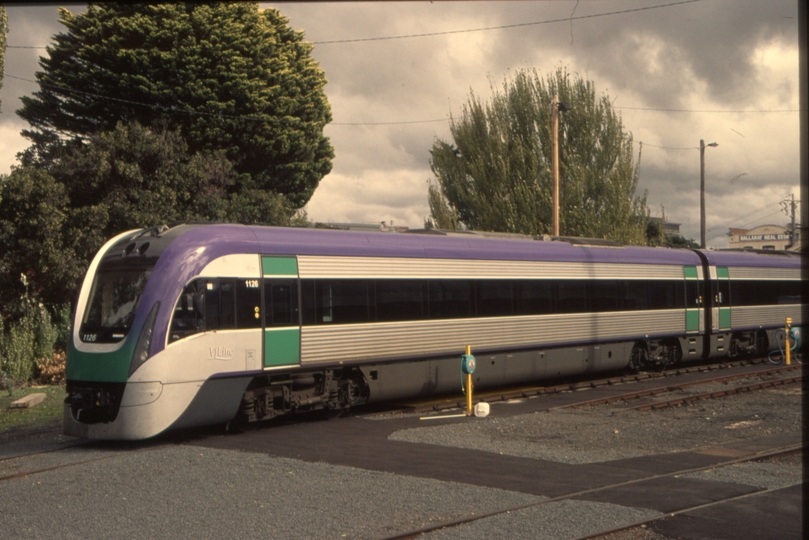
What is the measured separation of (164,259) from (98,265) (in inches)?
57.9

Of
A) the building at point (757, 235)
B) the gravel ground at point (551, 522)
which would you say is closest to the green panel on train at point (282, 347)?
the gravel ground at point (551, 522)

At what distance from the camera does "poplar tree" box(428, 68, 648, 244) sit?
3784 cm

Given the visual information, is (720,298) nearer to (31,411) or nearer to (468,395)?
(468,395)

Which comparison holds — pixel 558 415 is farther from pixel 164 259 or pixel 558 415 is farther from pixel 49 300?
pixel 49 300

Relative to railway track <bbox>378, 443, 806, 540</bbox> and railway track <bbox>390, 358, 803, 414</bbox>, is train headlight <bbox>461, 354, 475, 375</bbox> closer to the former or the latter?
railway track <bbox>390, 358, 803, 414</bbox>

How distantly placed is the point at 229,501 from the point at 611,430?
22.9 ft

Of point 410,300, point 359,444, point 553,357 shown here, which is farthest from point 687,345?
point 359,444

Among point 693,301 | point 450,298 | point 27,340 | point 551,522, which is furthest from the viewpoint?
point 693,301

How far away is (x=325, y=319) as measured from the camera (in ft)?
48.3

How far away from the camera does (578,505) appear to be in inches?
336

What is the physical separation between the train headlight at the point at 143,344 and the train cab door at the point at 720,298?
58.4 feet

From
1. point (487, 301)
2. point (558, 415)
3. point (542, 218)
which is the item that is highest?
point (542, 218)

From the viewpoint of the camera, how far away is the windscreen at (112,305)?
12688 mm

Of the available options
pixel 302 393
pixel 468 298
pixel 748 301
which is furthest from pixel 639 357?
pixel 302 393
